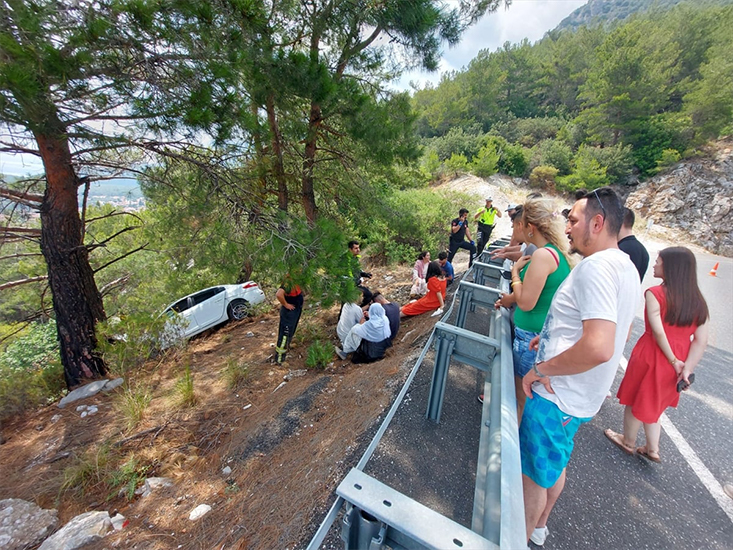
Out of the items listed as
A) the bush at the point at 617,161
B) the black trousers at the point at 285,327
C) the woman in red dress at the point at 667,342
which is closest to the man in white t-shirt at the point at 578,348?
the woman in red dress at the point at 667,342

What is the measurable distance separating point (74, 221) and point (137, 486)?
4.19 m

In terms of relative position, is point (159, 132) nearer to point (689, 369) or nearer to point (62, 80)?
point (62, 80)

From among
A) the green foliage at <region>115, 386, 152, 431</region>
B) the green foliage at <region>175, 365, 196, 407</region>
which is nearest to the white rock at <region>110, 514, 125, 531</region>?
the green foliage at <region>115, 386, 152, 431</region>

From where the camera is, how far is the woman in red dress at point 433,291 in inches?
227

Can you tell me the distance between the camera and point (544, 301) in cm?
198

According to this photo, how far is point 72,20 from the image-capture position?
8.77ft

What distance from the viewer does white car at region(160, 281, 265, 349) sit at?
→ 27.7 feet

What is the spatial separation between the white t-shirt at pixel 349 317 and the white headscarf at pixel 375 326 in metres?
0.49

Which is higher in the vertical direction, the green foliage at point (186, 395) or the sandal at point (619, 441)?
the sandal at point (619, 441)

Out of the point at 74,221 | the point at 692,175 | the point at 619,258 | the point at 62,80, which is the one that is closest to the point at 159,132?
the point at 62,80

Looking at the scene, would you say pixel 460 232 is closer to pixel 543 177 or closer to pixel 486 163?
pixel 486 163

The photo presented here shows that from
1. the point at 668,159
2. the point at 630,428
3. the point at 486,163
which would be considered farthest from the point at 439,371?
the point at 668,159

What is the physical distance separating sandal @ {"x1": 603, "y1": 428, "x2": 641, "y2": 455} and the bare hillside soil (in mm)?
1865

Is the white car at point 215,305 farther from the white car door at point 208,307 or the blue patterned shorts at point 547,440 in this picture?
the blue patterned shorts at point 547,440
